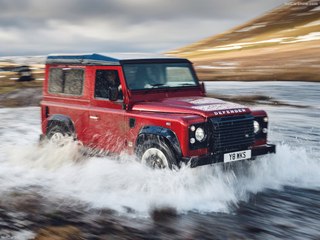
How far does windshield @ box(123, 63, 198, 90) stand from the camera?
7.47 m

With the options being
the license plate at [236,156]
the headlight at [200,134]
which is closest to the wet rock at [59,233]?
the headlight at [200,134]

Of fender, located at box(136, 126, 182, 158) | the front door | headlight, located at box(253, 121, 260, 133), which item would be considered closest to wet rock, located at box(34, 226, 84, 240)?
fender, located at box(136, 126, 182, 158)

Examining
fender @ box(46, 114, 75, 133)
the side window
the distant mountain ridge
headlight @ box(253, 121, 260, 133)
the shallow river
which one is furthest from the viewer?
the distant mountain ridge

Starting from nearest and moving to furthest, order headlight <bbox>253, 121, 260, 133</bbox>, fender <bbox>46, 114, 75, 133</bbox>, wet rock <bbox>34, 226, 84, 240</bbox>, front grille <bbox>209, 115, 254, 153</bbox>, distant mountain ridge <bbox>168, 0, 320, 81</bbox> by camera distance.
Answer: wet rock <bbox>34, 226, 84, 240</bbox>
front grille <bbox>209, 115, 254, 153</bbox>
headlight <bbox>253, 121, 260, 133</bbox>
fender <bbox>46, 114, 75, 133</bbox>
distant mountain ridge <bbox>168, 0, 320, 81</bbox>

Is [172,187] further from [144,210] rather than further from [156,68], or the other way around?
[156,68]

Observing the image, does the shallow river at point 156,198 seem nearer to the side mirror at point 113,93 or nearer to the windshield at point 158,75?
the side mirror at point 113,93

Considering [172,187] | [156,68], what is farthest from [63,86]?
[172,187]

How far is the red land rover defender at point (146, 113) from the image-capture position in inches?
255

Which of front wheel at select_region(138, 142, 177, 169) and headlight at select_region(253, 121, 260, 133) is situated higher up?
headlight at select_region(253, 121, 260, 133)

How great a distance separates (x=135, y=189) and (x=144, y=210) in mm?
712

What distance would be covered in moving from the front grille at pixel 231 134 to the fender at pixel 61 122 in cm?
301

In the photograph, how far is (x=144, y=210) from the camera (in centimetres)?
605

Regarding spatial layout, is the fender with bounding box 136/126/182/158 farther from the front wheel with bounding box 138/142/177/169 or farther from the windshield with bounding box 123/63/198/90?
the windshield with bounding box 123/63/198/90

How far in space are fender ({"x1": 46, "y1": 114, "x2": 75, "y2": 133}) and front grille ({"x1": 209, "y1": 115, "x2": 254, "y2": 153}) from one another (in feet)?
9.86
